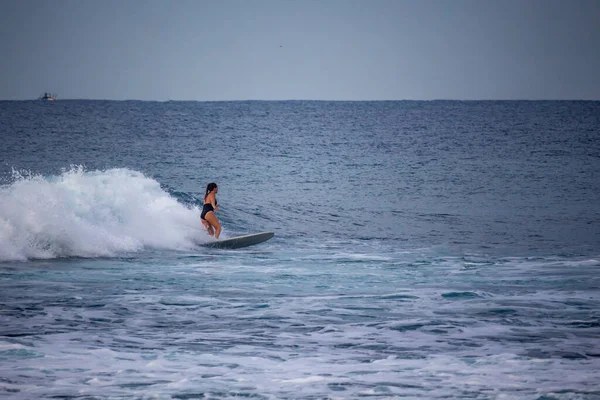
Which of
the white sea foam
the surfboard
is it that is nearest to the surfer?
the white sea foam

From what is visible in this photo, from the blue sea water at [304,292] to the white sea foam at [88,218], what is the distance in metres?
0.06

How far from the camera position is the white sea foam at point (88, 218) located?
17.4 m

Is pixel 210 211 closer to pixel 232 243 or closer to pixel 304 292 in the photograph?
pixel 232 243

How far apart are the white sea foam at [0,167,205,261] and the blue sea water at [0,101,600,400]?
56mm

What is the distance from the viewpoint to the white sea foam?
1739 centimetres

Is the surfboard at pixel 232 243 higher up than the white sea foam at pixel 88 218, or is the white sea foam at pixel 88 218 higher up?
the white sea foam at pixel 88 218

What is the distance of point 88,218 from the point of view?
20000mm

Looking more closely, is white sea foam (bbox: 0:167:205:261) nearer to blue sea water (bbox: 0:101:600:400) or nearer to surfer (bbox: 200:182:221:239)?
blue sea water (bbox: 0:101:600:400)

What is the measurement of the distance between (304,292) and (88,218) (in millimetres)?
9167

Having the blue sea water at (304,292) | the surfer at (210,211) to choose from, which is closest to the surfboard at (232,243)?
the blue sea water at (304,292)

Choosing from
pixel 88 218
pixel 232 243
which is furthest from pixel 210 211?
pixel 88 218

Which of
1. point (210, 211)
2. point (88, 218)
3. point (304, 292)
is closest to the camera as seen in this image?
point (304, 292)

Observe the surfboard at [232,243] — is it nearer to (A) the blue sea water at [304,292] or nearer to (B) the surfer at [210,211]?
(A) the blue sea water at [304,292]

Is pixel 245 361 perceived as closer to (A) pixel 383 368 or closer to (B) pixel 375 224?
(A) pixel 383 368
